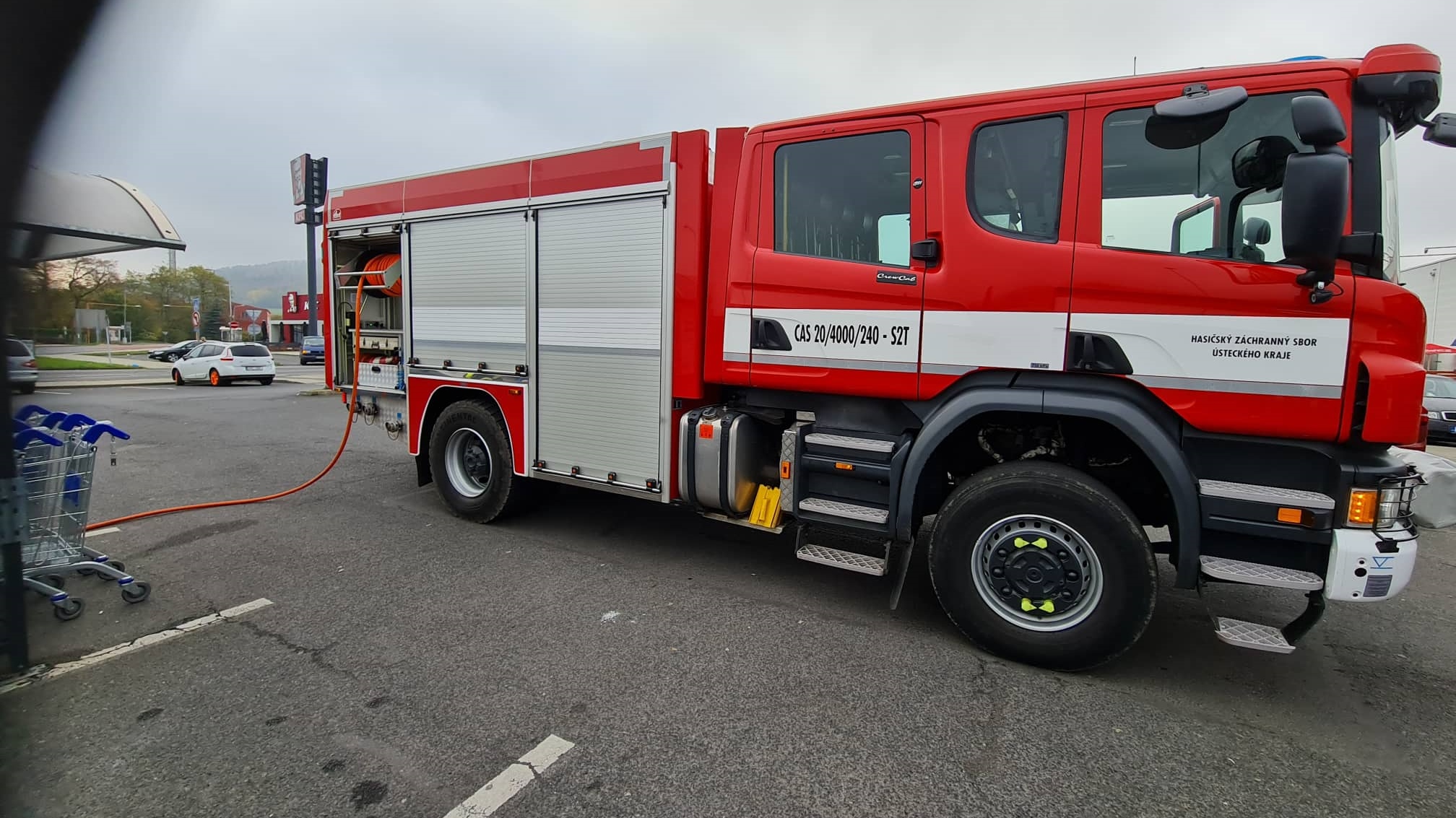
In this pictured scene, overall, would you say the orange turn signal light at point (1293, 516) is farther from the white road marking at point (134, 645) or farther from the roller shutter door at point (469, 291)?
the white road marking at point (134, 645)

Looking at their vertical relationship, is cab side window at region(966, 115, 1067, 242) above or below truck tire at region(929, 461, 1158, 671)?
above

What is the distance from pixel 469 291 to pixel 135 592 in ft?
9.68

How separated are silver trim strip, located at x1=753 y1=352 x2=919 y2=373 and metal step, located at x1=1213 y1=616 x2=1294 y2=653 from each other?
6.06 feet

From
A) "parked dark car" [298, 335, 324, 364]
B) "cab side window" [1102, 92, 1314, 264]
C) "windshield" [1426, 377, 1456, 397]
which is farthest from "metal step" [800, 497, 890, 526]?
"parked dark car" [298, 335, 324, 364]

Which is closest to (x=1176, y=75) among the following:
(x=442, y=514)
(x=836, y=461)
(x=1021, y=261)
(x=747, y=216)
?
(x=1021, y=261)

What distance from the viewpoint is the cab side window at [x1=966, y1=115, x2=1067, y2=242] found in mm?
3338

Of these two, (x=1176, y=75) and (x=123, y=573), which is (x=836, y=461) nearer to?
(x=1176, y=75)

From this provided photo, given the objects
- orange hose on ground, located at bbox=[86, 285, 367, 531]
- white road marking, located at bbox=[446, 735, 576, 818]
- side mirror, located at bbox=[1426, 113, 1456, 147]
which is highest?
side mirror, located at bbox=[1426, 113, 1456, 147]

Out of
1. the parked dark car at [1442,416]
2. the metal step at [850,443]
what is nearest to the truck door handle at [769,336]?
the metal step at [850,443]

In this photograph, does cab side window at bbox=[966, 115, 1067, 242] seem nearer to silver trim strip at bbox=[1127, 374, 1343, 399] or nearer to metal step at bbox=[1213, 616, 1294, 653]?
silver trim strip at bbox=[1127, 374, 1343, 399]

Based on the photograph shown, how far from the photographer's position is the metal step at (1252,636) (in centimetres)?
285

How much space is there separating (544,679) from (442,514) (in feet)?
11.1

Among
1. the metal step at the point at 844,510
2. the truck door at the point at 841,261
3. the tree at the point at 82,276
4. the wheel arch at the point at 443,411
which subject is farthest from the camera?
the wheel arch at the point at 443,411

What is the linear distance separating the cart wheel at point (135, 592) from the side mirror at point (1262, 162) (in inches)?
253
